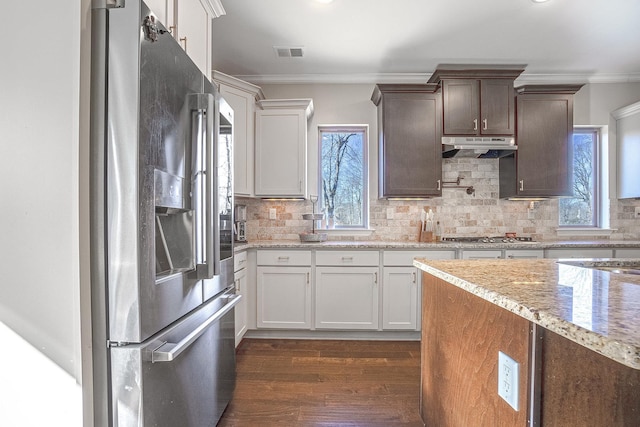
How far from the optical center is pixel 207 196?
1.31m

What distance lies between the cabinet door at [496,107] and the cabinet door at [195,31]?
97.5 inches

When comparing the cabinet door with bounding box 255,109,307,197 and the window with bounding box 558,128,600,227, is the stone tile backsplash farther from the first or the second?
the cabinet door with bounding box 255,109,307,197

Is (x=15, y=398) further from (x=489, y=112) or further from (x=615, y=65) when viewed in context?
(x=615, y=65)

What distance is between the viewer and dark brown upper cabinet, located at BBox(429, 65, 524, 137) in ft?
9.74

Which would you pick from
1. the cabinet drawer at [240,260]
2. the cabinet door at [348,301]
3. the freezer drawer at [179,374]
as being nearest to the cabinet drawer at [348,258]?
the cabinet door at [348,301]

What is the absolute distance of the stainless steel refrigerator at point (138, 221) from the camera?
0.96m

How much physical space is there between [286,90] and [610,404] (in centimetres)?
339

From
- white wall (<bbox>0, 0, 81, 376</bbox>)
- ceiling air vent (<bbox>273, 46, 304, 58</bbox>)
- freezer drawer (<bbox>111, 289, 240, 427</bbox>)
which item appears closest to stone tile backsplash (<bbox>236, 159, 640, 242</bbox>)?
ceiling air vent (<bbox>273, 46, 304, 58</bbox>)

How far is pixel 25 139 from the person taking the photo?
2.94ft

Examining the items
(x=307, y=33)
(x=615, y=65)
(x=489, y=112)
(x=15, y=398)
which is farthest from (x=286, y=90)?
(x=615, y=65)

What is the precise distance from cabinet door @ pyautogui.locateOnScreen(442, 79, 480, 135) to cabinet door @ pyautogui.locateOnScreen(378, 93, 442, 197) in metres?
0.11

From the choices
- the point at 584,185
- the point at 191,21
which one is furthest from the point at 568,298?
the point at 584,185

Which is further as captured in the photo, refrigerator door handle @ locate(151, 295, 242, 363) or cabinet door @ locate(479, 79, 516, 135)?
cabinet door @ locate(479, 79, 516, 135)

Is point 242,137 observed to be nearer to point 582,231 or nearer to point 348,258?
point 348,258
